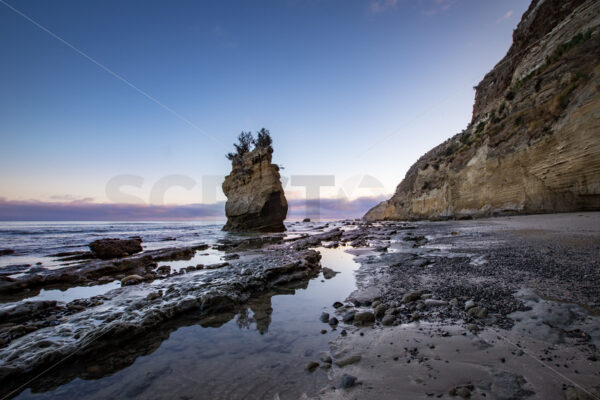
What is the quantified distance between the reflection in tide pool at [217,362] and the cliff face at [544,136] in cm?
1784

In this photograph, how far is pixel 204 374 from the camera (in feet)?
8.21

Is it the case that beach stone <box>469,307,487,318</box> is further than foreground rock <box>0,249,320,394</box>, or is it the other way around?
beach stone <box>469,307,487,318</box>

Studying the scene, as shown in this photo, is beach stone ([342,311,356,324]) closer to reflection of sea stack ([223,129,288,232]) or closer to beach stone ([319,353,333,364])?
beach stone ([319,353,333,364])

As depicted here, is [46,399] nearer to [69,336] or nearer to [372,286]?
[69,336]

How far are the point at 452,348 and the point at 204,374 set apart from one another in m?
2.73

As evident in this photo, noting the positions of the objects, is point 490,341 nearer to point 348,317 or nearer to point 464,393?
point 464,393

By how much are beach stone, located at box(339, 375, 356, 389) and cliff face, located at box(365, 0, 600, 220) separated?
17756mm

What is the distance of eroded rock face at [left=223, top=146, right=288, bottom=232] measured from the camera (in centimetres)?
2945

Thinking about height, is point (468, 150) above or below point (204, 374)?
above

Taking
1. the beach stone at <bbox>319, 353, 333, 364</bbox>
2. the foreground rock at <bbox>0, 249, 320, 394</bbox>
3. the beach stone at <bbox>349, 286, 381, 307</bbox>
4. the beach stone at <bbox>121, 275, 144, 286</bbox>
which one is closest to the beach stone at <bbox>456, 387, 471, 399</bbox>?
the beach stone at <bbox>319, 353, 333, 364</bbox>

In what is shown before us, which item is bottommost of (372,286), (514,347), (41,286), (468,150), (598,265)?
(41,286)

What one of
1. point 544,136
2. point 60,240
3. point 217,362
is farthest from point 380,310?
point 60,240

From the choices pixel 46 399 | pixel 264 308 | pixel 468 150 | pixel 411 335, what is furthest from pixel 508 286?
pixel 468 150

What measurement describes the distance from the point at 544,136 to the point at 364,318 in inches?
785
